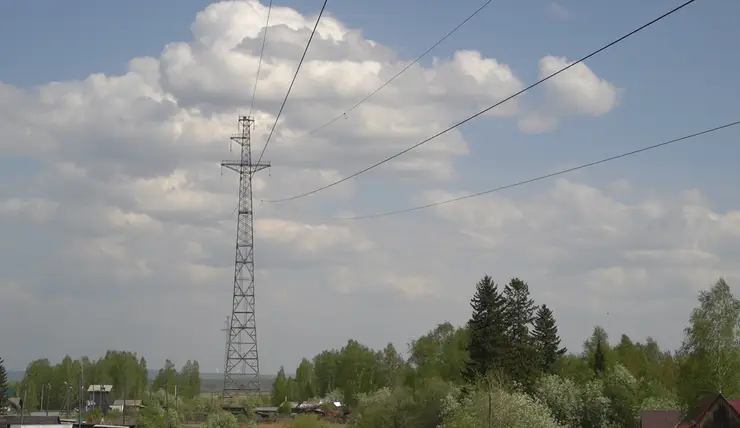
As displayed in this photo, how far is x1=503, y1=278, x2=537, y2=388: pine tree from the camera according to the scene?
94.9 metres

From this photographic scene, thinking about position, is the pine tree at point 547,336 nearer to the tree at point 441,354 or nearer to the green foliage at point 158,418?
the tree at point 441,354

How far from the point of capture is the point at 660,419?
77.1 m

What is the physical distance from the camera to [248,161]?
87.7m

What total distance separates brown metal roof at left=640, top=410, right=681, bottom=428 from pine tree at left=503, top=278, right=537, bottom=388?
1576cm

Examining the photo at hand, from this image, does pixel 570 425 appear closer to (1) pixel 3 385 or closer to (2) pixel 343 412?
(2) pixel 343 412

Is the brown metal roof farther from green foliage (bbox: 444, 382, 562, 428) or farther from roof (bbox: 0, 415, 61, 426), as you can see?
roof (bbox: 0, 415, 61, 426)

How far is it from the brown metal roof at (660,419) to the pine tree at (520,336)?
15760 millimetres

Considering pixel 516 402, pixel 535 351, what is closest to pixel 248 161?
pixel 516 402

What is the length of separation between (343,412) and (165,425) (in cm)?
6095

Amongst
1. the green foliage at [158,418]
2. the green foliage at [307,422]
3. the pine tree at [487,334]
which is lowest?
the green foliage at [307,422]

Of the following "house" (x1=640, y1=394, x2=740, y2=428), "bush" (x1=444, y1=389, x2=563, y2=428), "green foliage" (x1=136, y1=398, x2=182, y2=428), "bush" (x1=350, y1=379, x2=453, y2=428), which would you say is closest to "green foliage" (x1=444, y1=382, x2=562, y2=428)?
"bush" (x1=444, y1=389, x2=563, y2=428)

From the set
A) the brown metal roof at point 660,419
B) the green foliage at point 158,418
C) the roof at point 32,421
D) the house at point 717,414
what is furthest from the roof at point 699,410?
the roof at point 32,421

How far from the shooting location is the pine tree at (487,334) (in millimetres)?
94375

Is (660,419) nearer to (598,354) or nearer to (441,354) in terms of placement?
(598,354)
